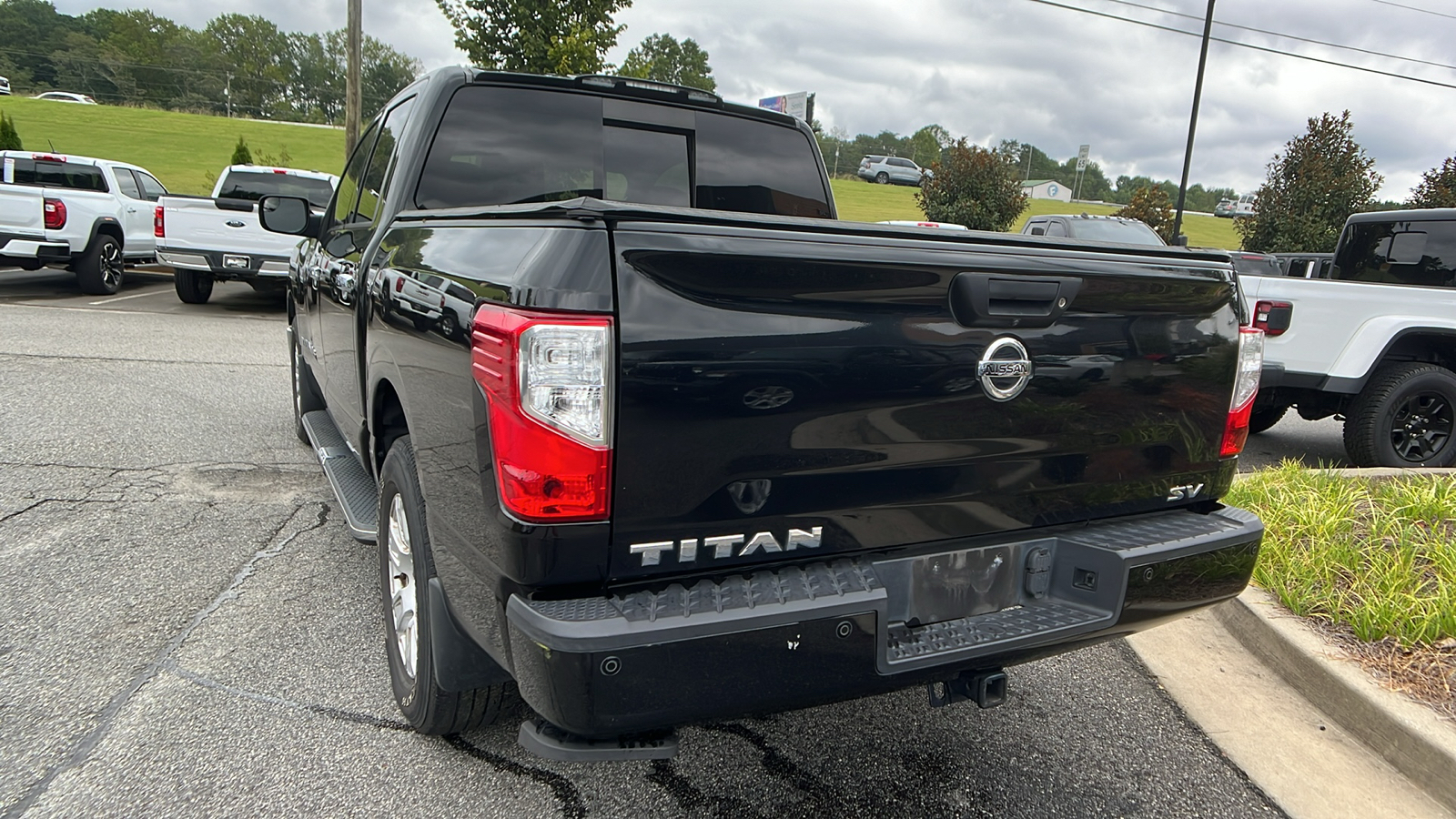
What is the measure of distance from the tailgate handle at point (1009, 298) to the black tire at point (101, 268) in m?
14.0

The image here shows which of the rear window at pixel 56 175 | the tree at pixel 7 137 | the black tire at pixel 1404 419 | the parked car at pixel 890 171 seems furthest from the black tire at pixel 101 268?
the parked car at pixel 890 171

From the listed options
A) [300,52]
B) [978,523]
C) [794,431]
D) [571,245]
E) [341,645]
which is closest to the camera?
[571,245]

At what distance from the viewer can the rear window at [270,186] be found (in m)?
12.3

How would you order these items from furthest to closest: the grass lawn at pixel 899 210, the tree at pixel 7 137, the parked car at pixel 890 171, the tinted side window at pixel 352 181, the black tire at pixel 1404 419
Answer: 1. the parked car at pixel 890 171
2. the grass lawn at pixel 899 210
3. the tree at pixel 7 137
4. the black tire at pixel 1404 419
5. the tinted side window at pixel 352 181

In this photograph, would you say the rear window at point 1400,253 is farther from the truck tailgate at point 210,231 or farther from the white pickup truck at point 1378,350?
the truck tailgate at point 210,231

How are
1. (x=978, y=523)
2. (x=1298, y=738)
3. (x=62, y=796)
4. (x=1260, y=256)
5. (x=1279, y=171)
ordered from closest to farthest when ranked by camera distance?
(x=978, y=523) < (x=62, y=796) < (x=1298, y=738) < (x=1260, y=256) < (x=1279, y=171)

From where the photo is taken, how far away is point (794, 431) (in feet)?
6.06

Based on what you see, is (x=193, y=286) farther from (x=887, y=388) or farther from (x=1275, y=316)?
(x=887, y=388)

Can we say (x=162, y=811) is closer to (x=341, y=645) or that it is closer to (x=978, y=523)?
(x=341, y=645)

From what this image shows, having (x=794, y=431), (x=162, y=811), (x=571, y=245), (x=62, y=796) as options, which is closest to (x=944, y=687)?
(x=794, y=431)

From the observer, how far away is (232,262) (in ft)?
36.4

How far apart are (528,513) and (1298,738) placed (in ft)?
8.91

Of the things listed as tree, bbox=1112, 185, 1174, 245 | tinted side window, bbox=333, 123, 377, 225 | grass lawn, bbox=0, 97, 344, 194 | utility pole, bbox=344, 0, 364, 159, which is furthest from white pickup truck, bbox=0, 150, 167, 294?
tree, bbox=1112, 185, 1174, 245

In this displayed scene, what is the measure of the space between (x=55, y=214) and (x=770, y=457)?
13.5 m
